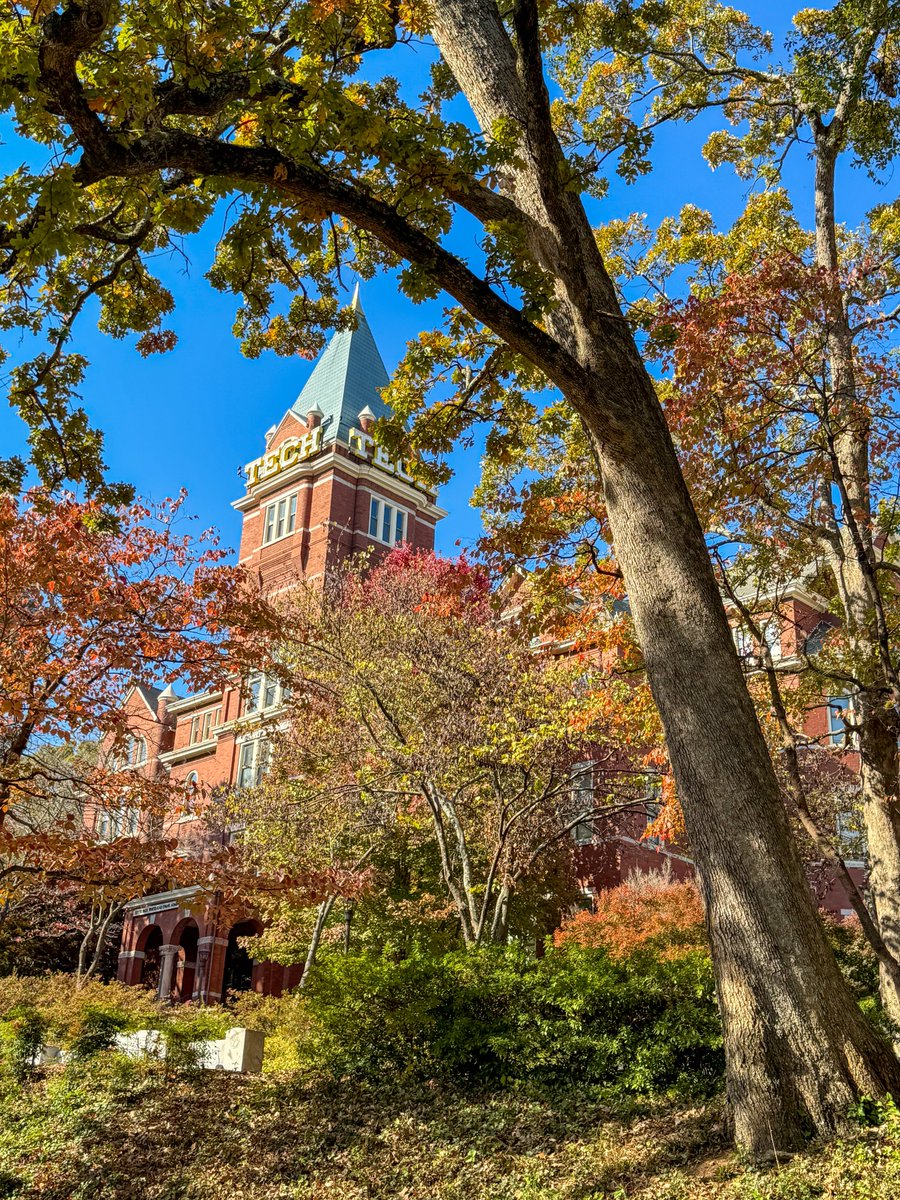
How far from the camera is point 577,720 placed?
14.4m

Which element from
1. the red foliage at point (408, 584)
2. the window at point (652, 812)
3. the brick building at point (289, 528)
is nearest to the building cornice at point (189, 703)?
the brick building at point (289, 528)

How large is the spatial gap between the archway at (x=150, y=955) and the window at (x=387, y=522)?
755 inches

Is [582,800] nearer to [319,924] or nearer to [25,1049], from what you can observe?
[319,924]

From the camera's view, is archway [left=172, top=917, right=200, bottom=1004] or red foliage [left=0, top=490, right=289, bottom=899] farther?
archway [left=172, top=917, right=200, bottom=1004]

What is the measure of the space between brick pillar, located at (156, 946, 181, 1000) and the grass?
26.0 metres

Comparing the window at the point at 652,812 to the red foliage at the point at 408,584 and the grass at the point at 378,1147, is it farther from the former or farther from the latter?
the grass at the point at 378,1147

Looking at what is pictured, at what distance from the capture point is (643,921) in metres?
19.9

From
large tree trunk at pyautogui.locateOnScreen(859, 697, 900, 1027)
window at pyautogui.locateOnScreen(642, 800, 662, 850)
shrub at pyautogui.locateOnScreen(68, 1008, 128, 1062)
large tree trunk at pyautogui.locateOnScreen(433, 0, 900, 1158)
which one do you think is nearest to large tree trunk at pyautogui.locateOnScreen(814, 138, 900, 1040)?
large tree trunk at pyautogui.locateOnScreen(859, 697, 900, 1027)

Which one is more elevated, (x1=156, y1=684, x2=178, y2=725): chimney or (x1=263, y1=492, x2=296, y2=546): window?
(x1=263, y1=492, x2=296, y2=546): window

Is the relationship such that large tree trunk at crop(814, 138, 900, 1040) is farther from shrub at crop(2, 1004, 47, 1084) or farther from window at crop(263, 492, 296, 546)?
window at crop(263, 492, 296, 546)

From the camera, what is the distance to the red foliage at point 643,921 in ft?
58.7

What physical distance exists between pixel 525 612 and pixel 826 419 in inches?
192

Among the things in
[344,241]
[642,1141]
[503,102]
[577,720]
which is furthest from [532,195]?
[577,720]

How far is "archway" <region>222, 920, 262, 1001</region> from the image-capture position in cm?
3672
